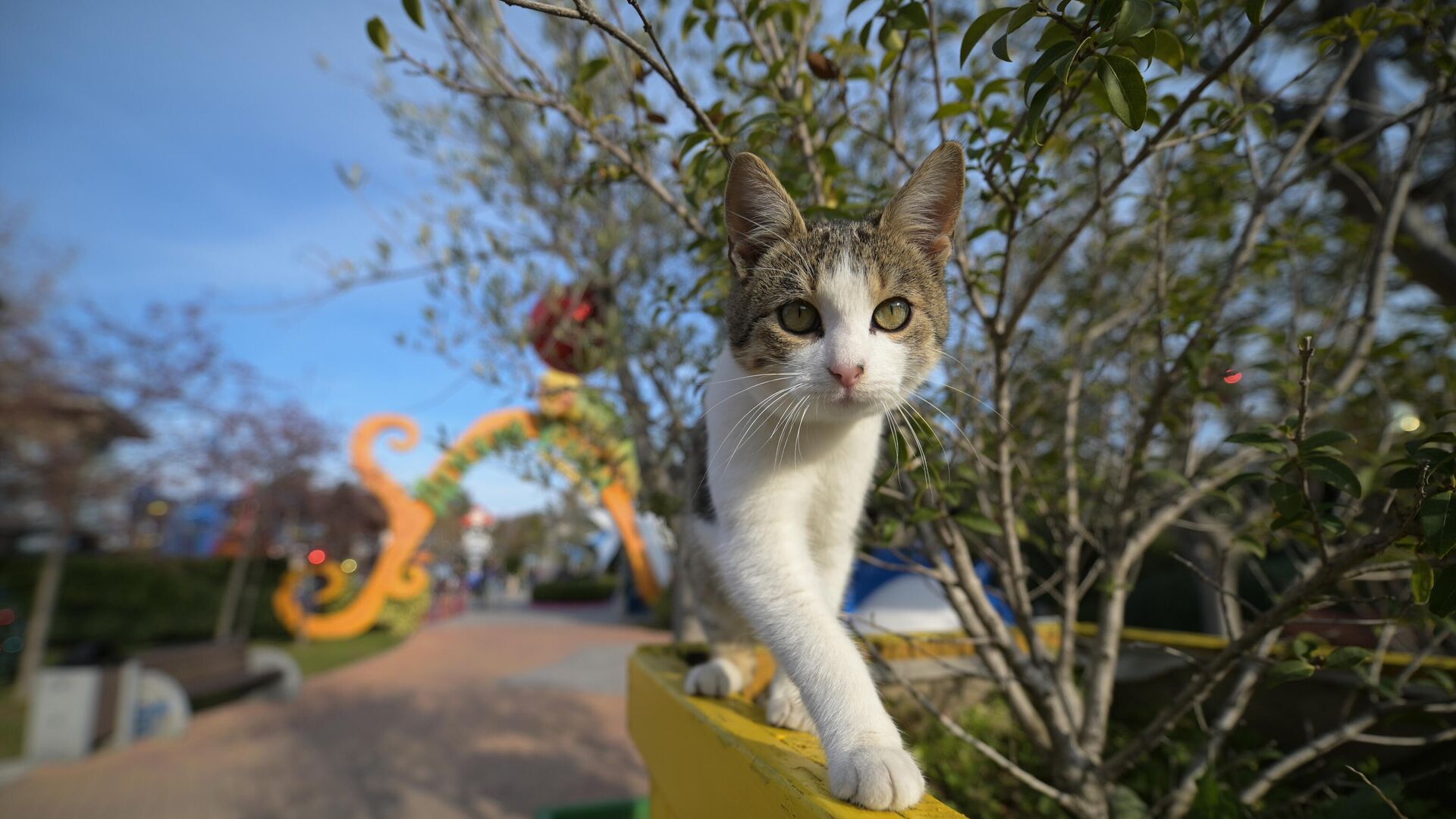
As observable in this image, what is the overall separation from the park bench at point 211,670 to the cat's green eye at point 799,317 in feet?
22.9

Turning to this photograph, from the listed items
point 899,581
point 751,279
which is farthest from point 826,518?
point 899,581

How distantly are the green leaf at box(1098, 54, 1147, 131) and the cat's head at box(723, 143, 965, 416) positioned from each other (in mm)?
365

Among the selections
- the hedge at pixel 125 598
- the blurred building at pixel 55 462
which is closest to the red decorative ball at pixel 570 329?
the blurred building at pixel 55 462

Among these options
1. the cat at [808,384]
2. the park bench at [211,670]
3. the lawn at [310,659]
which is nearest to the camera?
the cat at [808,384]

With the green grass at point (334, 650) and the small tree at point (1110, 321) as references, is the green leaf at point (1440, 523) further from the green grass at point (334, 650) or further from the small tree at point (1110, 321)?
the green grass at point (334, 650)

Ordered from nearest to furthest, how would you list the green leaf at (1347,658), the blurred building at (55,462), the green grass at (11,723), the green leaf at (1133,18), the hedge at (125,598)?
the green leaf at (1133,18)
the green leaf at (1347,658)
the green grass at (11,723)
the blurred building at (55,462)
the hedge at (125,598)

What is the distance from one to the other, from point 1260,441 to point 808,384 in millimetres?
789

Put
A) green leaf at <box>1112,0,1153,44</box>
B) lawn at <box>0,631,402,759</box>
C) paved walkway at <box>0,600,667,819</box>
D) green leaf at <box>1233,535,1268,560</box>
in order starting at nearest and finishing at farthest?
green leaf at <box>1112,0,1153,44</box> < green leaf at <box>1233,535,1268,560</box> < paved walkway at <box>0,600,667,819</box> < lawn at <box>0,631,402,759</box>

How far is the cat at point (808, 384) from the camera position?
122 centimetres

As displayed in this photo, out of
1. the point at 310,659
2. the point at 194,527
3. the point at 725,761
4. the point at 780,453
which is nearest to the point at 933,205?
the point at 780,453

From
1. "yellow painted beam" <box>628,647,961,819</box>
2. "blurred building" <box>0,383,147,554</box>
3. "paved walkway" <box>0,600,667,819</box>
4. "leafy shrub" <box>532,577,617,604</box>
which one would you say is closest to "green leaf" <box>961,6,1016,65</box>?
"yellow painted beam" <box>628,647,961,819</box>

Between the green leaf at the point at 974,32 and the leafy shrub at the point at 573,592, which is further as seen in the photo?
the leafy shrub at the point at 573,592

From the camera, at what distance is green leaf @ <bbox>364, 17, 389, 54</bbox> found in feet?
4.79

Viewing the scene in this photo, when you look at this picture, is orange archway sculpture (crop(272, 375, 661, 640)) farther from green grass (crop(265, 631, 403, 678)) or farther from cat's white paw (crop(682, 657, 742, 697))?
cat's white paw (crop(682, 657, 742, 697))
